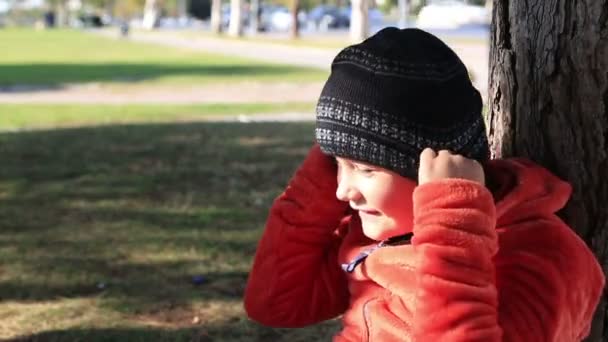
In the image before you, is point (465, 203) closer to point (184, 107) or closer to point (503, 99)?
point (503, 99)

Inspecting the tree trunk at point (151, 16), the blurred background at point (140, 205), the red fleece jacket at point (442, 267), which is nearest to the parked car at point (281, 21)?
the tree trunk at point (151, 16)

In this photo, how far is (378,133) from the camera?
193 centimetres

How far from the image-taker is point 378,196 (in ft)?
6.51

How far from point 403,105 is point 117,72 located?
21932 mm

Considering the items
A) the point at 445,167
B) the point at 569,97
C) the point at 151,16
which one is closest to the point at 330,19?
the point at 151,16

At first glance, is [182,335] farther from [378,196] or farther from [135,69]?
[135,69]

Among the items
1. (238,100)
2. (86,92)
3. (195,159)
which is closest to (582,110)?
(195,159)

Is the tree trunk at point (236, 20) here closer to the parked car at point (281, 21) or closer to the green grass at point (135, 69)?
the parked car at point (281, 21)

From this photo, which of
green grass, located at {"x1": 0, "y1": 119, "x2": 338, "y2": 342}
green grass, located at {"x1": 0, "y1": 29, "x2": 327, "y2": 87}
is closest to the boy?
green grass, located at {"x1": 0, "y1": 119, "x2": 338, "y2": 342}

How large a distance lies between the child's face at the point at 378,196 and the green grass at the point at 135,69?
58.6 ft

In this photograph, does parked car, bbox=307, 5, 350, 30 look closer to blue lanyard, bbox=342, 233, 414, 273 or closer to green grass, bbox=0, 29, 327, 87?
green grass, bbox=0, 29, 327, 87

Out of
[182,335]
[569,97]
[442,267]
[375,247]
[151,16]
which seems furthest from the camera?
[151,16]

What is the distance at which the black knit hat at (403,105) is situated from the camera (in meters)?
1.92

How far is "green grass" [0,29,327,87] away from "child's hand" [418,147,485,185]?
18.0 metres
